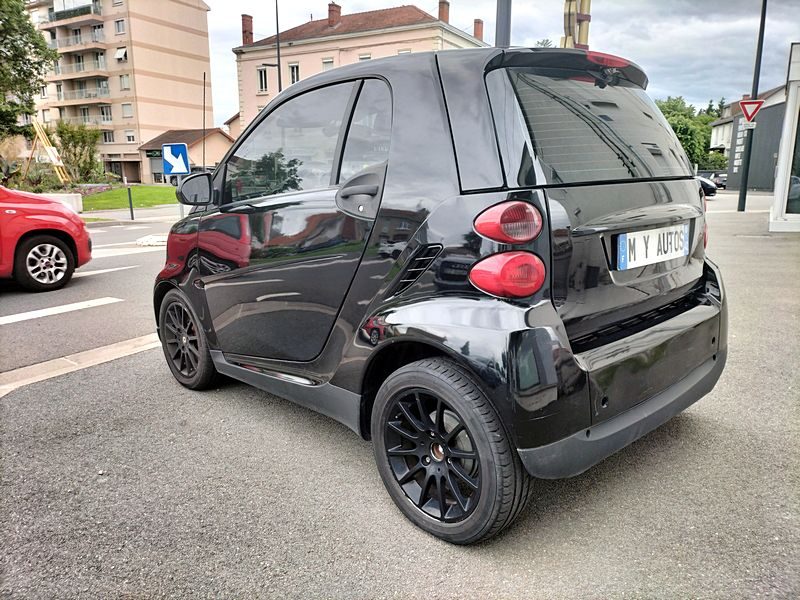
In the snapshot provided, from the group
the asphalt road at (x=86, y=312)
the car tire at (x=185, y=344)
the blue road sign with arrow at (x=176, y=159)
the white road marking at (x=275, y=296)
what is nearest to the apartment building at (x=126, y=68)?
the blue road sign with arrow at (x=176, y=159)

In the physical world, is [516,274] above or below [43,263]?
above

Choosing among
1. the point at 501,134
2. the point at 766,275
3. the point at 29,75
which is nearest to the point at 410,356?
the point at 501,134

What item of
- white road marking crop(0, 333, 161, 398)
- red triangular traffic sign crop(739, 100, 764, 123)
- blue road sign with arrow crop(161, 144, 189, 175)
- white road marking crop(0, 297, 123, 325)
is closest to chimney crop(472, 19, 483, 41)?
red triangular traffic sign crop(739, 100, 764, 123)

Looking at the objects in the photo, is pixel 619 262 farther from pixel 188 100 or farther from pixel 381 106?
pixel 188 100

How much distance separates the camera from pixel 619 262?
7.13 feet

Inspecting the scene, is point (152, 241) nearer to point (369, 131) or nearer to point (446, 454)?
point (369, 131)

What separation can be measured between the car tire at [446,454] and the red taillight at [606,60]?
1363mm

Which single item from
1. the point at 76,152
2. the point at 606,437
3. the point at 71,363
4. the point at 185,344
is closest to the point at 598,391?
the point at 606,437

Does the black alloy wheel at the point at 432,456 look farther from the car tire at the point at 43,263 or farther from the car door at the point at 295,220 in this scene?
the car tire at the point at 43,263

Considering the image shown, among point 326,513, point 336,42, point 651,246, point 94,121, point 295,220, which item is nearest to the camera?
point 651,246

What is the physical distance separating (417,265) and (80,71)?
68.1 m

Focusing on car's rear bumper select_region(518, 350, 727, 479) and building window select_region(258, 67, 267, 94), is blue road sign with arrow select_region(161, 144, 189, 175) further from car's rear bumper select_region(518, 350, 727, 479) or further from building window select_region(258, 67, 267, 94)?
building window select_region(258, 67, 267, 94)

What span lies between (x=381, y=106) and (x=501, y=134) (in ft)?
2.05

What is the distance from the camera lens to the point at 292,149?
2.88m
